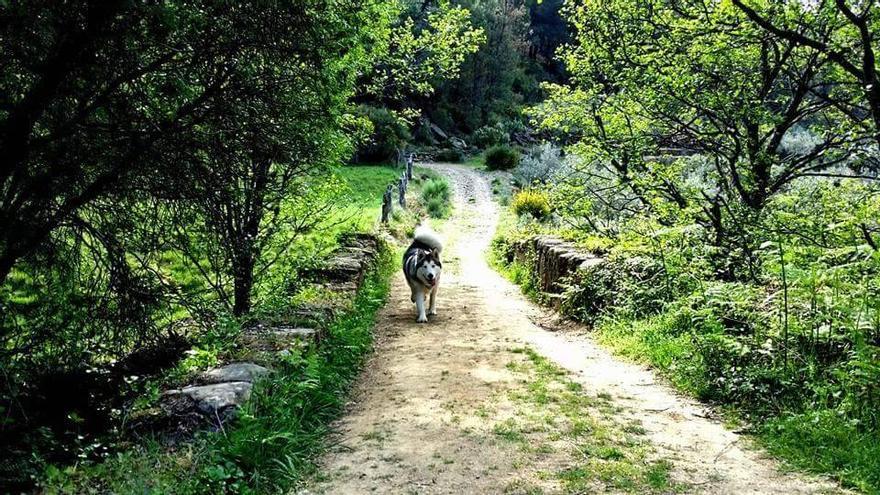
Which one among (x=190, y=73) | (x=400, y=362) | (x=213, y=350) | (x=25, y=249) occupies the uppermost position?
(x=190, y=73)

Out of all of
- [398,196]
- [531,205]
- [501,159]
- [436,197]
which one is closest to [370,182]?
[436,197]

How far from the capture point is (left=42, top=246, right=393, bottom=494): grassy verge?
3.16m

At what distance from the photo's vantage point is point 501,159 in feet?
128

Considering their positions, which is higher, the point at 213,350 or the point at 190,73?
the point at 190,73

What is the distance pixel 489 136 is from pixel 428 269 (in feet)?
129

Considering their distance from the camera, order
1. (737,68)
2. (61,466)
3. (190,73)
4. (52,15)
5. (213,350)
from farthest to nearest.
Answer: (737,68), (213,350), (190,73), (61,466), (52,15)

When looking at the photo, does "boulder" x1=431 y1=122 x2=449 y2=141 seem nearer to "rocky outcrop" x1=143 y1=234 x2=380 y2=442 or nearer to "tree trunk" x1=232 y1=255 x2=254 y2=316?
"rocky outcrop" x1=143 y1=234 x2=380 y2=442

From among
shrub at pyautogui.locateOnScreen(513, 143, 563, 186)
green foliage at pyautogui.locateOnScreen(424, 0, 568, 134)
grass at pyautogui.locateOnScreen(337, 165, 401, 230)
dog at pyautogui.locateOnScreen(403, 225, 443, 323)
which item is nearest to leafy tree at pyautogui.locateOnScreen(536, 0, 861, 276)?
dog at pyautogui.locateOnScreen(403, 225, 443, 323)

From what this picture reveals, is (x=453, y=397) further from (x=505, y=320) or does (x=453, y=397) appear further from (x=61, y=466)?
(x=505, y=320)

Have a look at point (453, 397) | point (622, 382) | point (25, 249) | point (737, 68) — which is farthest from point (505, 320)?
point (25, 249)

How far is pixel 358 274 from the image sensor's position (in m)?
9.94

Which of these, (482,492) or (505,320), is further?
(505,320)

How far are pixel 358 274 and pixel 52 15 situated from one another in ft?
22.6

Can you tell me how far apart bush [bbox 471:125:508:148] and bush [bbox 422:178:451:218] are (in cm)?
1932
